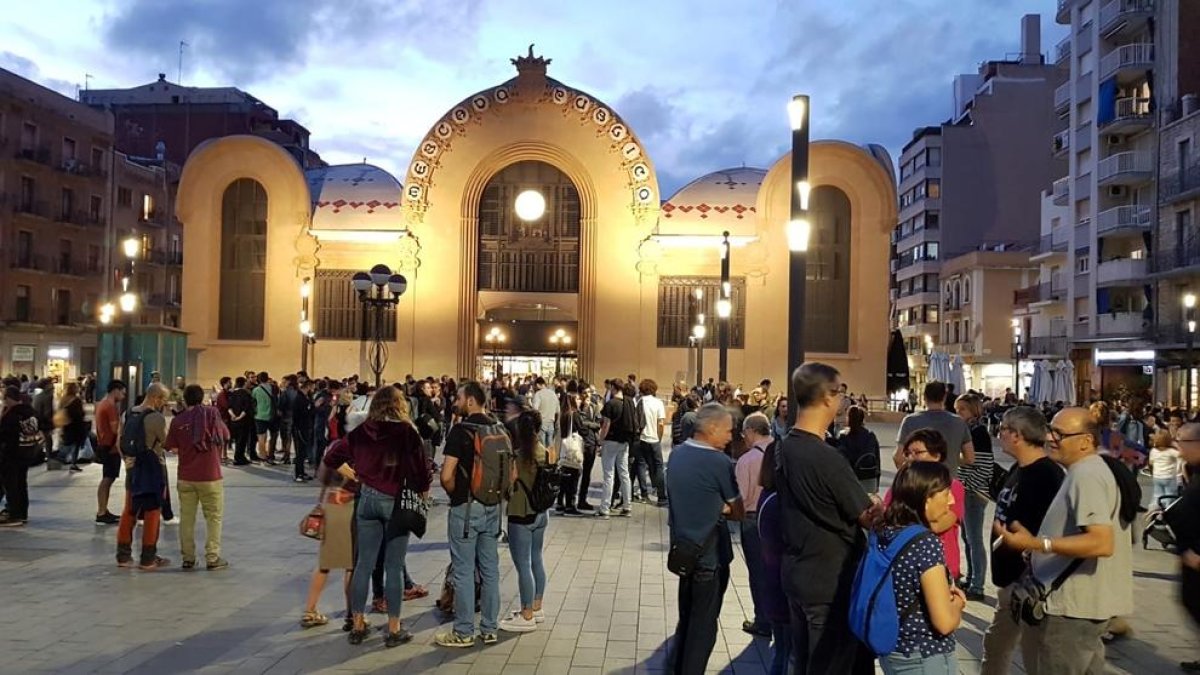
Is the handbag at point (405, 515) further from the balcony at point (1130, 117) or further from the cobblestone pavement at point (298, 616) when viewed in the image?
the balcony at point (1130, 117)

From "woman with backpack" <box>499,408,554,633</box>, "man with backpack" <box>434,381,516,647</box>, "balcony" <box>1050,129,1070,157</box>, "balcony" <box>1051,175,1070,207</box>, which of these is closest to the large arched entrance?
"balcony" <box>1051,175,1070,207</box>

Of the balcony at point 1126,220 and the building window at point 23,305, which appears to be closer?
the balcony at point 1126,220

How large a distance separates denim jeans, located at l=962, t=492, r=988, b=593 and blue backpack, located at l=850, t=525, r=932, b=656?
4.75 meters

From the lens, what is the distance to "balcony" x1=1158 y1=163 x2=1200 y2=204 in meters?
32.8

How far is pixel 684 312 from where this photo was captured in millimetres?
33344

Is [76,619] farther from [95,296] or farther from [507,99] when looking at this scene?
[95,296]

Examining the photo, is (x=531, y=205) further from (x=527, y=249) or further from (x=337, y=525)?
(x=337, y=525)

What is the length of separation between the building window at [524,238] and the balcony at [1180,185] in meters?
20.5

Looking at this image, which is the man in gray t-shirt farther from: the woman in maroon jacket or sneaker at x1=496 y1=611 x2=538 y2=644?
the woman in maroon jacket

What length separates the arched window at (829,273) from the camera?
3338 cm

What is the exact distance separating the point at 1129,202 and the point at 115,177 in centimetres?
4727

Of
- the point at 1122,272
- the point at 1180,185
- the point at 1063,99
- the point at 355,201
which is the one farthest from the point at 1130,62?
the point at 355,201

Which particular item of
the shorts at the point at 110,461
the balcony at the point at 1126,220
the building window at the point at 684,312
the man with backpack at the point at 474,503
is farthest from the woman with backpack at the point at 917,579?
the balcony at the point at 1126,220

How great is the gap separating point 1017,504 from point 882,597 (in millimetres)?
1702
